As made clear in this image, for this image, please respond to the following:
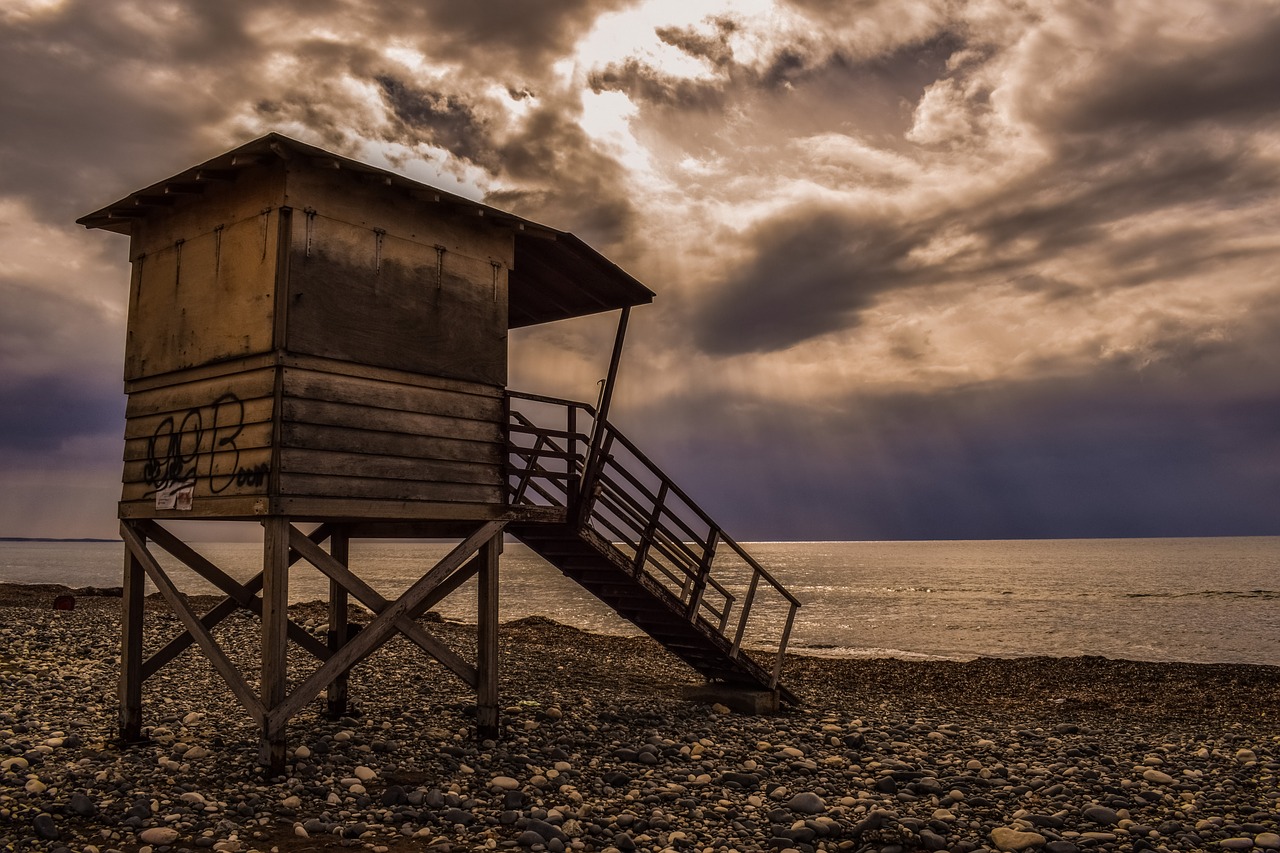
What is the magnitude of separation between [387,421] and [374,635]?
2.33m

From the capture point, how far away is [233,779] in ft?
28.9

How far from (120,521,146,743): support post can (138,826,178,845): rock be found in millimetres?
3370

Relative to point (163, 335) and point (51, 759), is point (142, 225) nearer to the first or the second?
point (163, 335)

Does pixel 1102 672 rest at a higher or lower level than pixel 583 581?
lower

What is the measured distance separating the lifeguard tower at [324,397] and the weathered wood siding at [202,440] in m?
0.03

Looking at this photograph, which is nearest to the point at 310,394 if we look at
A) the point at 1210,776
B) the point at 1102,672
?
the point at 1210,776

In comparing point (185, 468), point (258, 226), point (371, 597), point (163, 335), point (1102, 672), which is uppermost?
point (258, 226)

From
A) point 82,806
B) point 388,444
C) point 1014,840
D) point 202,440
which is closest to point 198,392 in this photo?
point 202,440

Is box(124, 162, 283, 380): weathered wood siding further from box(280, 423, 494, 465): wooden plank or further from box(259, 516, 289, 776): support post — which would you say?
box(259, 516, 289, 776): support post

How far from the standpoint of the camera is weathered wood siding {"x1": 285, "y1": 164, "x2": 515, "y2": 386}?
952 centimetres

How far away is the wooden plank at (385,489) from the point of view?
365 inches

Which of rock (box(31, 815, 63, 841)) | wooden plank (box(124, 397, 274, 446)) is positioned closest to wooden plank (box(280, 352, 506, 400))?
wooden plank (box(124, 397, 274, 446))

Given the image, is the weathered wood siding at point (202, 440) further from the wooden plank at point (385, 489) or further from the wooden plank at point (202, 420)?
the wooden plank at point (385, 489)

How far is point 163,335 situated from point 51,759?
461 cm
